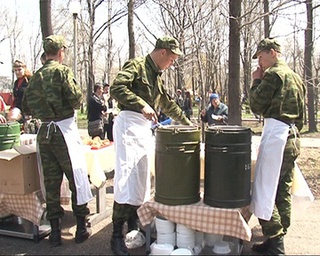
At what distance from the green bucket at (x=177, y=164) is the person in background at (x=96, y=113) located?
17.4ft

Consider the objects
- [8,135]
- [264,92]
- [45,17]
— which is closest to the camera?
[264,92]

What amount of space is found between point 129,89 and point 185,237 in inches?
56.1

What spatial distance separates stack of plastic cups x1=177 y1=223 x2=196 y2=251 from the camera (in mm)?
3463

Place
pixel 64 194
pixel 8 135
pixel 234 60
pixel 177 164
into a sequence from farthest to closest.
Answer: pixel 234 60 → pixel 8 135 → pixel 64 194 → pixel 177 164

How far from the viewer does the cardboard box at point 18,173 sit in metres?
3.96

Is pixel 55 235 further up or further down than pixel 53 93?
further down

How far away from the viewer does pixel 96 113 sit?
28.1 ft

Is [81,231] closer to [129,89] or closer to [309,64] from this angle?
[129,89]

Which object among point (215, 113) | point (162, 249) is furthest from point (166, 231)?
point (215, 113)

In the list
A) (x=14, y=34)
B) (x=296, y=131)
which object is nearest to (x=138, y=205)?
(x=296, y=131)

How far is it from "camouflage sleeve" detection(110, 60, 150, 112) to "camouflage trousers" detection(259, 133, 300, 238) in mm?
1342

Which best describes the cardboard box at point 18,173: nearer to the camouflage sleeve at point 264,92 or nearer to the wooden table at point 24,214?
the wooden table at point 24,214

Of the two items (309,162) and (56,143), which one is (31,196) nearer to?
(56,143)

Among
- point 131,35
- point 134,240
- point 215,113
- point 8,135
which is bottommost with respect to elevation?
point 134,240
